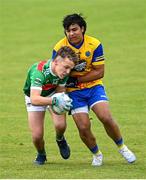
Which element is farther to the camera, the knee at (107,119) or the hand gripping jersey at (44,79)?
the knee at (107,119)

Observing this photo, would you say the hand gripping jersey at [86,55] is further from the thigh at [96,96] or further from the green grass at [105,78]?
the green grass at [105,78]

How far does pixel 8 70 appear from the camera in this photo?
24.8 meters

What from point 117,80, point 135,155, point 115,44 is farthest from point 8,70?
point 135,155

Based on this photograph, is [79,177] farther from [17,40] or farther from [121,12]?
[121,12]

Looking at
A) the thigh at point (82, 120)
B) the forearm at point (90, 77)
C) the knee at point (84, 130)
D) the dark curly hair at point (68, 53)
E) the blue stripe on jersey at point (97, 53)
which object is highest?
the dark curly hair at point (68, 53)

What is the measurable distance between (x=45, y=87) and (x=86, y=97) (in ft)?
2.35

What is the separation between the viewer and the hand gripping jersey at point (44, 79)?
10.9 m

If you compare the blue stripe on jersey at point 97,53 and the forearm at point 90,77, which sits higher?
the blue stripe on jersey at point 97,53

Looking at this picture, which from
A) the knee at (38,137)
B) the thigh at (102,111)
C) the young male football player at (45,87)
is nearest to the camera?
the young male football player at (45,87)

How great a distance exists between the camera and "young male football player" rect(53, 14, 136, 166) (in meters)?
11.4

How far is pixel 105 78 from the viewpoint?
23.1 meters

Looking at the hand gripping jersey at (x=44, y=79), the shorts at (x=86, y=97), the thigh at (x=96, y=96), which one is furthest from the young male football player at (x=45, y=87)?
the thigh at (x=96, y=96)

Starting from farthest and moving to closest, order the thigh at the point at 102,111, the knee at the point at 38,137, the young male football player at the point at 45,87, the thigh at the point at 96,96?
the knee at the point at 38,137 < the thigh at the point at 96,96 < the thigh at the point at 102,111 < the young male football player at the point at 45,87

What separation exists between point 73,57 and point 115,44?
66.3 ft
